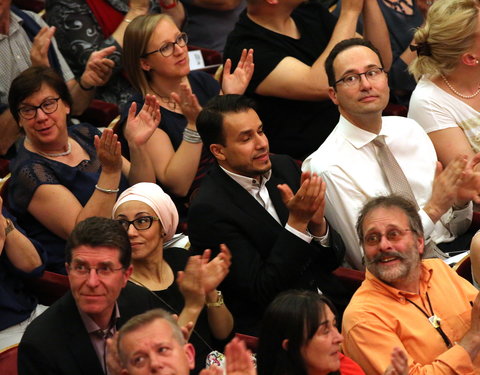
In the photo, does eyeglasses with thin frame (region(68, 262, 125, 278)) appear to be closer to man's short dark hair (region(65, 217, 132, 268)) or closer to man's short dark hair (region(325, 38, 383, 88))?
man's short dark hair (region(65, 217, 132, 268))

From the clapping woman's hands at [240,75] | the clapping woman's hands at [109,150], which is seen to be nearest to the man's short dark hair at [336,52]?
the clapping woman's hands at [240,75]

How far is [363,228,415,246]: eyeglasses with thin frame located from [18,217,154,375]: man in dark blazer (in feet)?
2.15

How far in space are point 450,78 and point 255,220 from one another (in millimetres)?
1126

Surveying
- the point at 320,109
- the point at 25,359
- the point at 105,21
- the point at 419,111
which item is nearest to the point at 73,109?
the point at 105,21

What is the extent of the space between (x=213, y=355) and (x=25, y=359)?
491 mm

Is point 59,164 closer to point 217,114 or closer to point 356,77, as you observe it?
point 217,114

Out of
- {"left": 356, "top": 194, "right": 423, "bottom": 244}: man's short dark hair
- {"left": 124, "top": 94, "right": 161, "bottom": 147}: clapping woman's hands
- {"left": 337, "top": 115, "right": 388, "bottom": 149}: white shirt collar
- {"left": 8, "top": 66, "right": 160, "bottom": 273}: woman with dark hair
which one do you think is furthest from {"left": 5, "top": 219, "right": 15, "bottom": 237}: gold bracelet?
{"left": 337, "top": 115, "right": 388, "bottom": 149}: white shirt collar

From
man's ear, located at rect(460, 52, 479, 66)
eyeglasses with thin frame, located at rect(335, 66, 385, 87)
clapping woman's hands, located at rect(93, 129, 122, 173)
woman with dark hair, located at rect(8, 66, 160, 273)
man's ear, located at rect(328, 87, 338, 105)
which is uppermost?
eyeglasses with thin frame, located at rect(335, 66, 385, 87)

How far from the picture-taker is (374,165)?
3.12 m

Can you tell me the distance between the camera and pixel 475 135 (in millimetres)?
3469

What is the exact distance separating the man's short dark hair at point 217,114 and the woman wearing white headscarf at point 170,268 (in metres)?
0.22

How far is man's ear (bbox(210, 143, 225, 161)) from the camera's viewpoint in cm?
288

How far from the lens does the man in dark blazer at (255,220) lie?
2680mm

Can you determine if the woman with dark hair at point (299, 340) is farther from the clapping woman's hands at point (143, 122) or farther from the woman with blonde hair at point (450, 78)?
the woman with blonde hair at point (450, 78)
